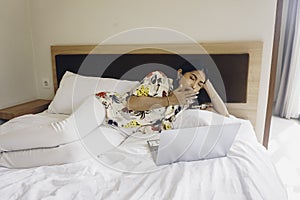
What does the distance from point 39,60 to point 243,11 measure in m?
1.95

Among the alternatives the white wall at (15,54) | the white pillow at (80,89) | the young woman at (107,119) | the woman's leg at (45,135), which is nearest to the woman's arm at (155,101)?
the young woman at (107,119)

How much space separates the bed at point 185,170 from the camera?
92cm

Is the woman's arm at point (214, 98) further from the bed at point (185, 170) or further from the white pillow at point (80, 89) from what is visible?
the white pillow at point (80, 89)

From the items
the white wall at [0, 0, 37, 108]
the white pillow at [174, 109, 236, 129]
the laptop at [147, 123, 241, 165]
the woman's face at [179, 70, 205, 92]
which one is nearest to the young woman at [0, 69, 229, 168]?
the woman's face at [179, 70, 205, 92]

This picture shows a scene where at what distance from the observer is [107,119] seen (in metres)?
1.64

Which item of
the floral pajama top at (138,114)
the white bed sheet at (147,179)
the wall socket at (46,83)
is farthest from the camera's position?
the wall socket at (46,83)

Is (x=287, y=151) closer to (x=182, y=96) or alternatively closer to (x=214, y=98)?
(x=214, y=98)

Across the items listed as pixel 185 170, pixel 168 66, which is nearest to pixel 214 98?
pixel 168 66

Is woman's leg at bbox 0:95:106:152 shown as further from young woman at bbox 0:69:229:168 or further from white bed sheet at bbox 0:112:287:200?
white bed sheet at bbox 0:112:287:200

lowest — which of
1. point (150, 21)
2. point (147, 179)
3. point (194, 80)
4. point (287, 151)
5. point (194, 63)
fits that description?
point (287, 151)

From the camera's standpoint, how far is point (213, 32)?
1958mm

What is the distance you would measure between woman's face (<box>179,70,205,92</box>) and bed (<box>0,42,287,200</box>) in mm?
150

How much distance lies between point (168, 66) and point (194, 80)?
301 millimetres

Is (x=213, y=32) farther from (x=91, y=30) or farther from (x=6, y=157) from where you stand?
(x=6, y=157)
